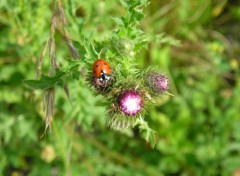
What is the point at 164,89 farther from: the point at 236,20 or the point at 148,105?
the point at 236,20

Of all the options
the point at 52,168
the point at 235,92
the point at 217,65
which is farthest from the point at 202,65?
the point at 52,168

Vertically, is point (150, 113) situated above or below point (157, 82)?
below

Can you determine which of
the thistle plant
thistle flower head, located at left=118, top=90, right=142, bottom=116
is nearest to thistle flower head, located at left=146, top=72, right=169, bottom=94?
the thistle plant

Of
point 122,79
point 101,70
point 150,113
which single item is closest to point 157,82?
point 122,79

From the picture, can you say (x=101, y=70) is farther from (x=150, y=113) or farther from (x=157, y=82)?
(x=150, y=113)

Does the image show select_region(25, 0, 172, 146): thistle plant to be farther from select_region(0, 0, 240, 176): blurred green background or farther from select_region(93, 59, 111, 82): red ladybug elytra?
select_region(0, 0, 240, 176): blurred green background

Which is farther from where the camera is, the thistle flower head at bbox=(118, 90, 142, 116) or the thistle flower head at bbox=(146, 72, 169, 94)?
the thistle flower head at bbox=(146, 72, 169, 94)
